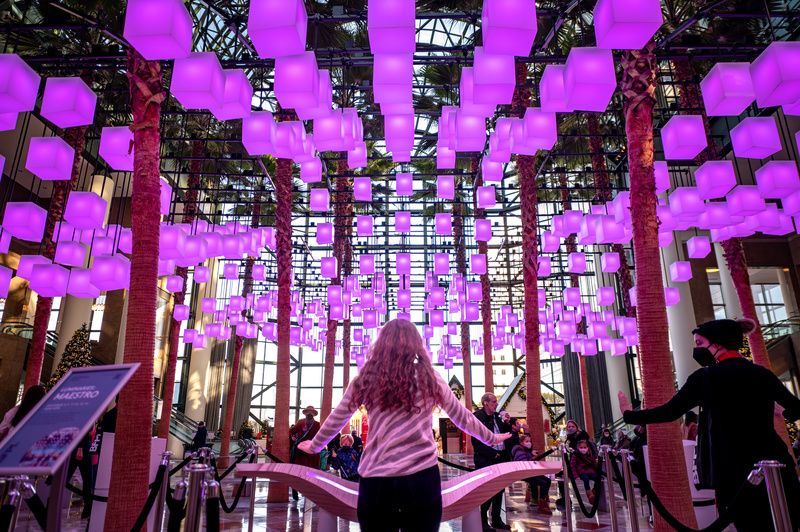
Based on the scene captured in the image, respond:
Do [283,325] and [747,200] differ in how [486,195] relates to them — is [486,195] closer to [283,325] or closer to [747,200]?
[747,200]

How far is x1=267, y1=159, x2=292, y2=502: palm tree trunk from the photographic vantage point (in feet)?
35.0

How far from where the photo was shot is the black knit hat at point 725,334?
3389 millimetres

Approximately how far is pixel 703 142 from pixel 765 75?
1225 millimetres

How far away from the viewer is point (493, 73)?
5387 millimetres

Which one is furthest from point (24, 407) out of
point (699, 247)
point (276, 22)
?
point (699, 247)

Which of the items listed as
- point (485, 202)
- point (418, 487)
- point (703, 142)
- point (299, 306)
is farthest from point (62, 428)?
point (299, 306)

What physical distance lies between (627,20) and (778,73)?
248 cm

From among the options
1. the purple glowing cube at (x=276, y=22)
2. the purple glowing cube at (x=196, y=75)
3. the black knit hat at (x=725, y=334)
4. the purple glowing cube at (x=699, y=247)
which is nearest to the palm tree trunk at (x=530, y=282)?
the purple glowing cube at (x=699, y=247)

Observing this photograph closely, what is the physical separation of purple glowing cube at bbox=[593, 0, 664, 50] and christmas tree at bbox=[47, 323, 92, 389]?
1483 centimetres

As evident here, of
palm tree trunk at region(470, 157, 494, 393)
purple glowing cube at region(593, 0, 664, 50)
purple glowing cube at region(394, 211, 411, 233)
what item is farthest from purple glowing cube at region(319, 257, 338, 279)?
purple glowing cube at region(593, 0, 664, 50)

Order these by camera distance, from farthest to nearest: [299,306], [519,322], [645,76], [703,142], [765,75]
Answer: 1. [519,322]
2. [299,306]
3. [703,142]
4. [645,76]
5. [765,75]

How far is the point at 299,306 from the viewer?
76.2ft

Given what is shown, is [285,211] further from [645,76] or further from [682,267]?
[682,267]

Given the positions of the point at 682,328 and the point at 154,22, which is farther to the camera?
the point at 682,328
